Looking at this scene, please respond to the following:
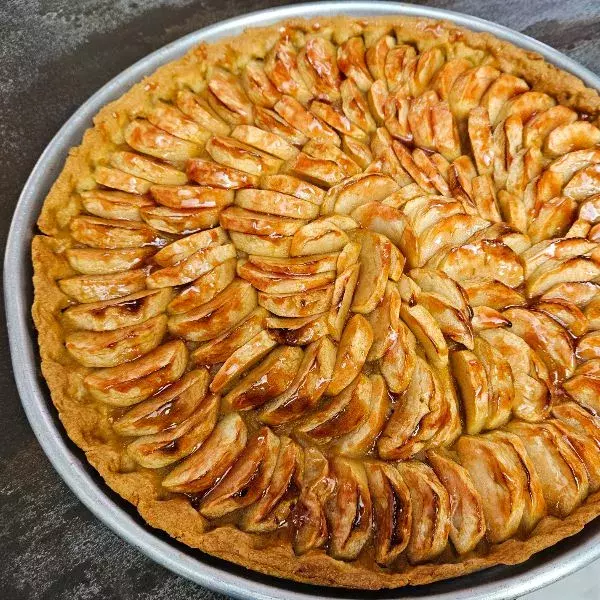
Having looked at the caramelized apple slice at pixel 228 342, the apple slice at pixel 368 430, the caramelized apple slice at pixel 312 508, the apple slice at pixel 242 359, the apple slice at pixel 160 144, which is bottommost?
the caramelized apple slice at pixel 312 508

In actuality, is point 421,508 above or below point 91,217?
below

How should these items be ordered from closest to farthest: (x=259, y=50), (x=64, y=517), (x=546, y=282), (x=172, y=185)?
(x=64, y=517)
(x=546, y=282)
(x=172, y=185)
(x=259, y=50)

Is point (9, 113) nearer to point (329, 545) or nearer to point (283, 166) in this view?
point (283, 166)

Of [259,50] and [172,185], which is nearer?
[172,185]

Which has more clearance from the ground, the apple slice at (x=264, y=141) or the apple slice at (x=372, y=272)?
the apple slice at (x=264, y=141)

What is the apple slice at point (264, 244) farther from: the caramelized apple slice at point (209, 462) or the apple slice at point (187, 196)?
the caramelized apple slice at point (209, 462)

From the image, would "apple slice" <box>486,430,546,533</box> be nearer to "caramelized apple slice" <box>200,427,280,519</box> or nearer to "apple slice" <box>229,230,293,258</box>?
"caramelized apple slice" <box>200,427,280,519</box>

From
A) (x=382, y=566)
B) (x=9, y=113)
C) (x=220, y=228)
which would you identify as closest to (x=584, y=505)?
(x=382, y=566)

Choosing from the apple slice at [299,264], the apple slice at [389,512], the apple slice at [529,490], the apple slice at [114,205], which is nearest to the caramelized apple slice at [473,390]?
the apple slice at [529,490]
